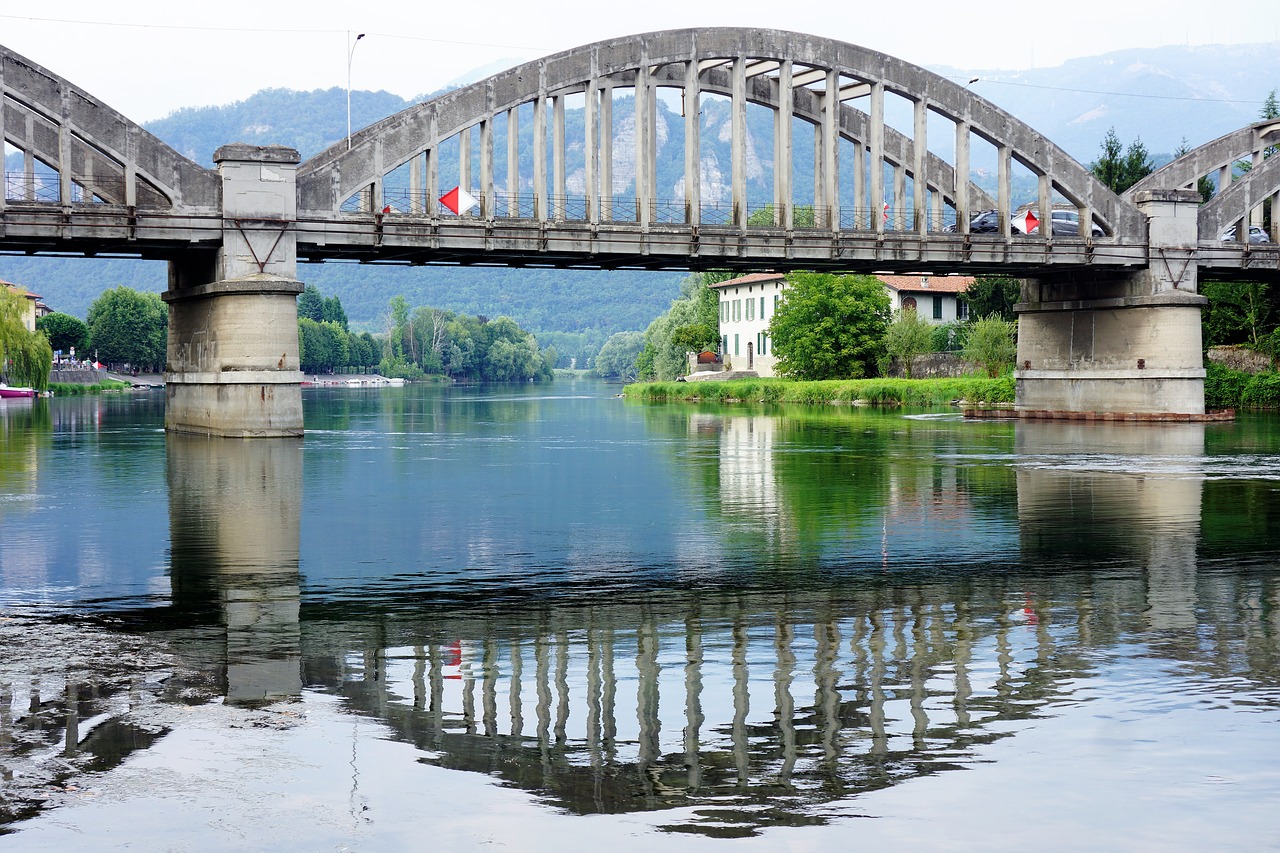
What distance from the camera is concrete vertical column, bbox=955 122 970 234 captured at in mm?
66438

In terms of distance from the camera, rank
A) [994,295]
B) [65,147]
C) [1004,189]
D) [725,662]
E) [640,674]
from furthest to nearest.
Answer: [994,295], [1004,189], [65,147], [725,662], [640,674]

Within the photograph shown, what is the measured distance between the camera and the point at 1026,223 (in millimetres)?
67562

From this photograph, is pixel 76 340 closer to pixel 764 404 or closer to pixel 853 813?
pixel 764 404

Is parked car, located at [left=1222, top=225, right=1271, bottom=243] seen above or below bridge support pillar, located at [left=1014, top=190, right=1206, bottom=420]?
above

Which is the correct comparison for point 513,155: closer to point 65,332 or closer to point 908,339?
point 908,339

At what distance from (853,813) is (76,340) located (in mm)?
185441

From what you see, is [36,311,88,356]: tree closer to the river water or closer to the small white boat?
the small white boat

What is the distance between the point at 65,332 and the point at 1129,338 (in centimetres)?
14404

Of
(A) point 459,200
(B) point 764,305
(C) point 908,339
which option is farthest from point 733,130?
(B) point 764,305

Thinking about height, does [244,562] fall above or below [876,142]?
below

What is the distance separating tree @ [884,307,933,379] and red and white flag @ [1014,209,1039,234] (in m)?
29.0

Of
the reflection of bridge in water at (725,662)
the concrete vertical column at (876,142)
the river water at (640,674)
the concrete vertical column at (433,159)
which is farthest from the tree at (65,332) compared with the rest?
the reflection of bridge in water at (725,662)

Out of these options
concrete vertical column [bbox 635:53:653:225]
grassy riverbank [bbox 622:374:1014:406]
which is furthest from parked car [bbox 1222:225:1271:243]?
concrete vertical column [bbox 635:53:653:225]

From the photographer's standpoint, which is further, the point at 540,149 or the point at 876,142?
the point at 876,142
